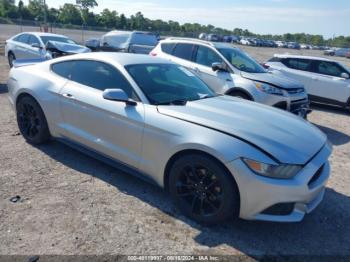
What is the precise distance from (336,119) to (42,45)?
32.0 ft

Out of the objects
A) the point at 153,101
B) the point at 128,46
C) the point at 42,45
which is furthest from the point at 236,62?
the point at 128,46

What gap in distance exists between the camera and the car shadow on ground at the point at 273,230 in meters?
3.28

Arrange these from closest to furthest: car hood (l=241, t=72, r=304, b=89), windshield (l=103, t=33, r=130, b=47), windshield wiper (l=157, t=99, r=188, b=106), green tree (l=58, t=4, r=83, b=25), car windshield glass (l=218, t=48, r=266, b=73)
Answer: windshield wiper (l=157, t=99, r=188, b=106), car hood (l=241, t=72, r=304, b=89), car windshield glass (l=218, t=48, r=266, b=73), windshield (l=103, t=33, r=130, b=47), green tree (l=58, t=4, r=83, b=25)

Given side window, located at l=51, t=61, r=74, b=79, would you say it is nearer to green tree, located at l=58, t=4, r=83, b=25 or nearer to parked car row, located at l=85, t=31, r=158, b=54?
parked car row, located at l=85, t=31, r=158, b=54

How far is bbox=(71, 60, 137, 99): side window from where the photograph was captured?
411cm

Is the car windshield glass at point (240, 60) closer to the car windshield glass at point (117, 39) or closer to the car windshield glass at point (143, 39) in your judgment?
the car windshield glass at point (143, 39)

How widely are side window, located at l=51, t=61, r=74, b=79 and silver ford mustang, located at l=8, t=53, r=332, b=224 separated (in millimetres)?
18

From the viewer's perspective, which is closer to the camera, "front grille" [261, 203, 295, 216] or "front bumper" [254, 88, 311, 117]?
"front grille" [261, 203, 295, 216]

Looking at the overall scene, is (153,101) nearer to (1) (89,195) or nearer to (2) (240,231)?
(1) (89,195)

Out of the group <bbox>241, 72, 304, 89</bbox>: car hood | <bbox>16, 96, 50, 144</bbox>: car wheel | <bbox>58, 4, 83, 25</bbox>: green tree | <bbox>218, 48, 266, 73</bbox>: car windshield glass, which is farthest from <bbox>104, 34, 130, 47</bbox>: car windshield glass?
<bbox>58, 4, 83, 25</bbox>: green tree

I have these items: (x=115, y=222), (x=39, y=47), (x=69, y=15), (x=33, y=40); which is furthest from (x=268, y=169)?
(x=69, y=15)

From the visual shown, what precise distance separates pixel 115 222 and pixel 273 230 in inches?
64.9

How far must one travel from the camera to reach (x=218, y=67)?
24.7 feet

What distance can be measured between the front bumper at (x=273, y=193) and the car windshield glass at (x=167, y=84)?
1.31m
